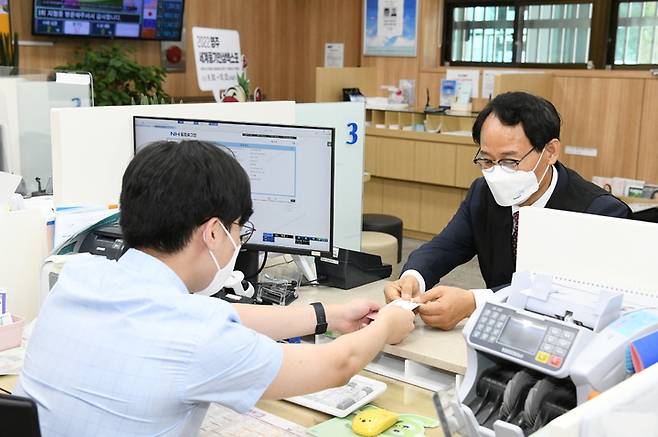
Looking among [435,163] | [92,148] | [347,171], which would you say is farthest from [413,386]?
[435,163]

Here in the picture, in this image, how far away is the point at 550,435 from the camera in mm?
945

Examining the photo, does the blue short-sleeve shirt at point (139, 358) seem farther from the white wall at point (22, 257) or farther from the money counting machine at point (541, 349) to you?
the white wall at point (22, 257)

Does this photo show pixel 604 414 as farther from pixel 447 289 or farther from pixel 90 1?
pixel 90 1

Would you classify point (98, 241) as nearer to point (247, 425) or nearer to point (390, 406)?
point (247, 425)

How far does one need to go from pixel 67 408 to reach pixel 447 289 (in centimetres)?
102

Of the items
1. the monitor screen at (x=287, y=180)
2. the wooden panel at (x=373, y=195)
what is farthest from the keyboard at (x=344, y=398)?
the wooden panel at (x=373, y=195)

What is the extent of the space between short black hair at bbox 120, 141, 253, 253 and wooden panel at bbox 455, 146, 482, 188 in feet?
15.2

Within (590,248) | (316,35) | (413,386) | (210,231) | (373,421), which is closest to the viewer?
(210,231)

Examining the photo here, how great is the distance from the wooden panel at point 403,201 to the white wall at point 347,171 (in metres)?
2.36

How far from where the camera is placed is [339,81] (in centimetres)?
661

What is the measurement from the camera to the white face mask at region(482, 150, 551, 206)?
7.61ft

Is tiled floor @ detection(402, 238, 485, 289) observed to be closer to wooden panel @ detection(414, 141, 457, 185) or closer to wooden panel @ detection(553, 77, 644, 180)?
wooden panel @ detection(414, 141, 457, 185)

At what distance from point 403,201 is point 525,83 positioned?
1.41 m

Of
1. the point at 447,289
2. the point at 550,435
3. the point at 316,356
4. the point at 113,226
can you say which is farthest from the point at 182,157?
the point at 113,226
